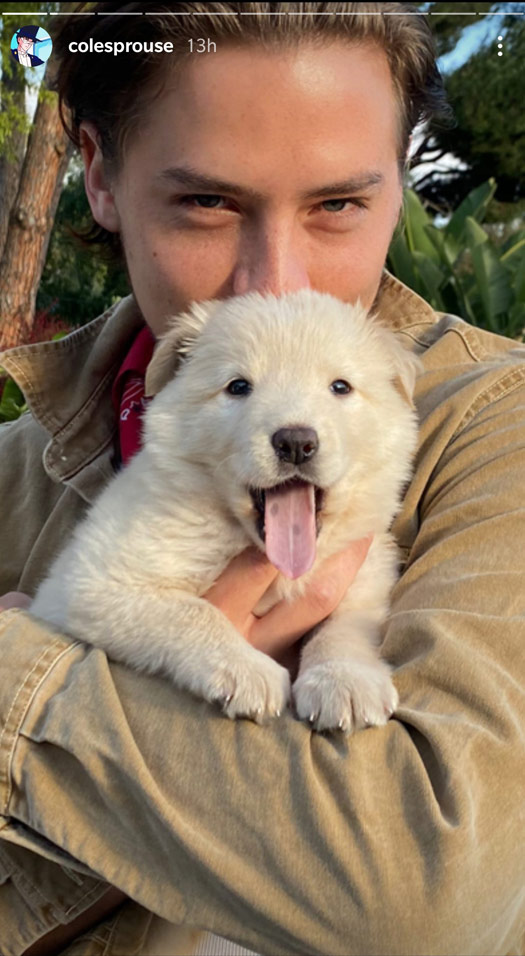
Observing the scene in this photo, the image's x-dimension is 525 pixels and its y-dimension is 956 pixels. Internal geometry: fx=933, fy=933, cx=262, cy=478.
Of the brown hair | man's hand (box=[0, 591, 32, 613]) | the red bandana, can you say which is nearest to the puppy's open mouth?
the red bandana

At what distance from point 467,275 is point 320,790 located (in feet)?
23.2

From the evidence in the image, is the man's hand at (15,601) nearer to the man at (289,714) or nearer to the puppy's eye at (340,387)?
the man at (289,714)

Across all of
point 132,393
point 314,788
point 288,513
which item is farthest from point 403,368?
point 314,788

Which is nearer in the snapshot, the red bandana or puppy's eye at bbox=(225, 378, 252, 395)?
puppy's eye at bbox=(225, 378, 252, 395)

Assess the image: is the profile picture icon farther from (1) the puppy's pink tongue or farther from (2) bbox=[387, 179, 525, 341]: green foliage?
(1) the puppy's pink tongue

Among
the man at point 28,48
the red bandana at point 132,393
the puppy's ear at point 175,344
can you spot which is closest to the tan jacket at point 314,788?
the puppy's ear at point 175,344

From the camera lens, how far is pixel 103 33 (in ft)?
8.11

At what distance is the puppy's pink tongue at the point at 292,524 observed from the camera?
201cm

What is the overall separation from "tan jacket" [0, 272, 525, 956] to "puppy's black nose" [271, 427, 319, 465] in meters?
Answer: 0.31

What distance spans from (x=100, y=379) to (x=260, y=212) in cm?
98

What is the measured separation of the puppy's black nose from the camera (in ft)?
6.42

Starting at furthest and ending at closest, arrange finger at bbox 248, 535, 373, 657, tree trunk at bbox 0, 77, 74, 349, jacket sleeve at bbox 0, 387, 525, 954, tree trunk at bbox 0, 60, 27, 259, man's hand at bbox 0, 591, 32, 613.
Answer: tree trunk at bbox 0, 77, 74, 349, tree trunk at bbox 0, 60, 27, 259, man's hand at bbox 0, 591, 32, 613, finger at bbox 248, 535, 373, 657, jacket sleeve at bbox 0, 387, 525, 954

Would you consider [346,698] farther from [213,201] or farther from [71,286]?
[71,286]

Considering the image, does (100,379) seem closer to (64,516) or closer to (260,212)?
(64,516)
